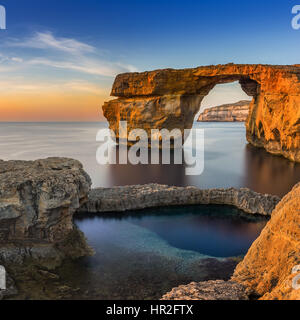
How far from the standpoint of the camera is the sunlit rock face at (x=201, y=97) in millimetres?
19531

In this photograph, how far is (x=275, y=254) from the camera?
4.59 meters

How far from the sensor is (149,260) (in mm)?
7402

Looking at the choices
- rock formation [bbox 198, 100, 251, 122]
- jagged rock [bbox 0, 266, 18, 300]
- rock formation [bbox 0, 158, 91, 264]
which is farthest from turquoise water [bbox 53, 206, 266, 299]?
rock formation [bbox 198, 100, 251, 122]

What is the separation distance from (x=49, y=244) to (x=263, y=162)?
1923 centimetres

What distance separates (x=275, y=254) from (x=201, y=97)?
23404mm

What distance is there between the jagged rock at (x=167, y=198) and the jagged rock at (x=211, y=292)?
714 centimetres

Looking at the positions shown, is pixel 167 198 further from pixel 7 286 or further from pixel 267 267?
pixel 7 286

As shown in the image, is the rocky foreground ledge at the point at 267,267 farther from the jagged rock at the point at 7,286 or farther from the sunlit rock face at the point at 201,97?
the sunlit rock face at the point at 201,97

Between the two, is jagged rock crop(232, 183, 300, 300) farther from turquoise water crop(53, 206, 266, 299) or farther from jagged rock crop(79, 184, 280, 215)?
jagged rock crop(79, 184, 280, 215)

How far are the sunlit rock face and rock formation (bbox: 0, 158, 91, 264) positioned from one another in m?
17.1

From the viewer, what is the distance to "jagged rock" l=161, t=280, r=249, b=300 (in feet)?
13.4

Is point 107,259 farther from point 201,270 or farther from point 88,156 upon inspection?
point 88,156

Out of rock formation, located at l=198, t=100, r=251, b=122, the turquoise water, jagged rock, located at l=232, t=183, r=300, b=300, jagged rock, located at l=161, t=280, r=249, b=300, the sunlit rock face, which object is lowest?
the turquoise water
